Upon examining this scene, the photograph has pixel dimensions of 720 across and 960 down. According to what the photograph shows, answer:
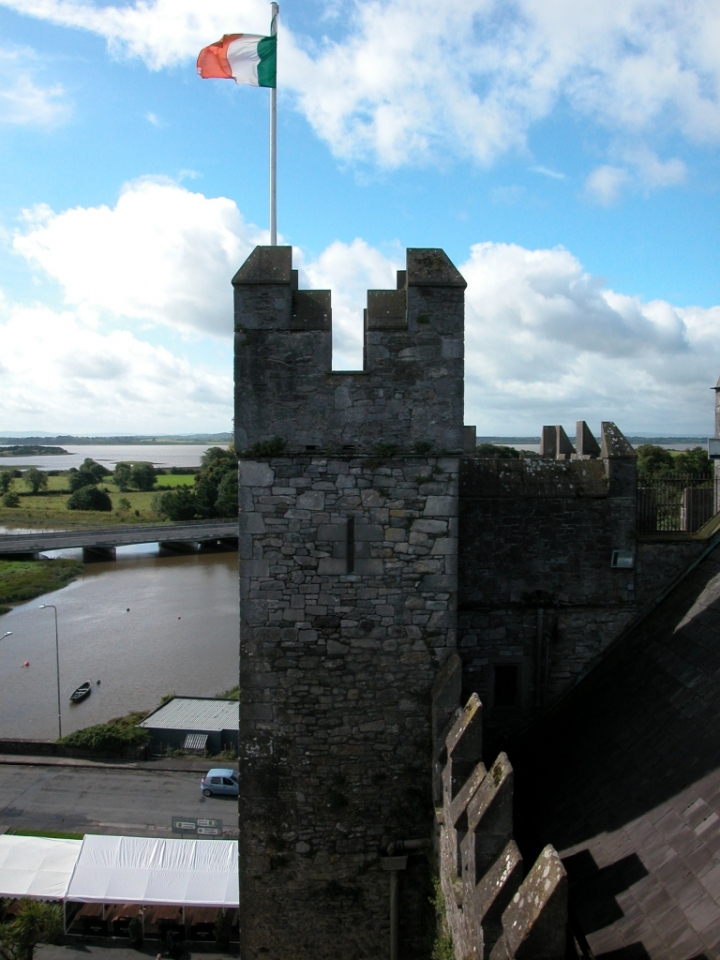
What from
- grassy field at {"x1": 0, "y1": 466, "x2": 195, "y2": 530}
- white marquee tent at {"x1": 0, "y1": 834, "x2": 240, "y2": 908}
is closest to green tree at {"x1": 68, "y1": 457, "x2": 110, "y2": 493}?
grassy field at {"x1": 0, "y1": 466, "x2": 195, "y2": 530}

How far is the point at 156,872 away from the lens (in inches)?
636

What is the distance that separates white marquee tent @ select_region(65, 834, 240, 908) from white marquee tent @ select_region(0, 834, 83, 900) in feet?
1.39

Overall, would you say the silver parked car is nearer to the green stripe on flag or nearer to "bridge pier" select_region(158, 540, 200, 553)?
the green stripe on flag

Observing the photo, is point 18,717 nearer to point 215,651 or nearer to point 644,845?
point 215,651

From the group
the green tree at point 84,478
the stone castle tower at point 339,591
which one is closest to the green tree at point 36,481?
the green tree at point 84,478

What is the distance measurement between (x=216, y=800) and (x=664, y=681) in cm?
1997

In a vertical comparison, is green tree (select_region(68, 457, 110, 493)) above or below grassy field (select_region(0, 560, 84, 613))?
above

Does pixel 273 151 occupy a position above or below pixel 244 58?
below

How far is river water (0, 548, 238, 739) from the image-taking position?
103 feet

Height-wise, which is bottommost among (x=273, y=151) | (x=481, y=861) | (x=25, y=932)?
(x=25, y=932)

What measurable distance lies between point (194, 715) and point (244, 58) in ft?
82.6

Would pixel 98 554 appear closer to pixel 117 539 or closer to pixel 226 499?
pixel 117 539

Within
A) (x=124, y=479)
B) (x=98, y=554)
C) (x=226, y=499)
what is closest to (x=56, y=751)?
(x=98, y=554)

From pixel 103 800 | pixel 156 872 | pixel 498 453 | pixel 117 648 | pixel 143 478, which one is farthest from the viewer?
pixel 143 478
